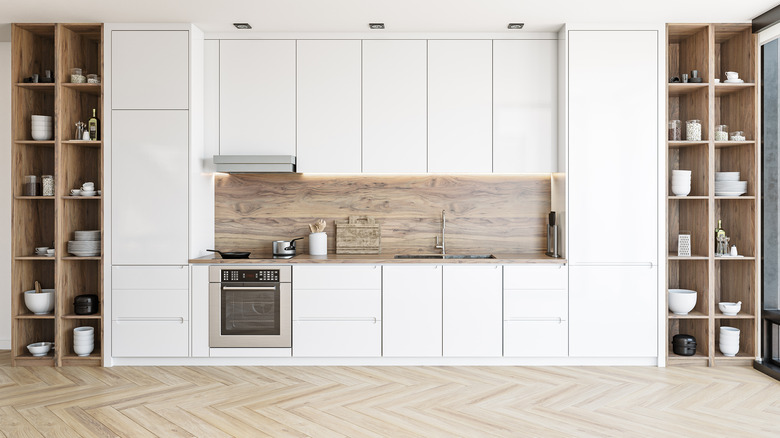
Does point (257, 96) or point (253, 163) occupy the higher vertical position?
point (257, 96)

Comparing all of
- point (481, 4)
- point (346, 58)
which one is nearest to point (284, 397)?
point (346, 58)

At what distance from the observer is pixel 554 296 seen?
14.6ft

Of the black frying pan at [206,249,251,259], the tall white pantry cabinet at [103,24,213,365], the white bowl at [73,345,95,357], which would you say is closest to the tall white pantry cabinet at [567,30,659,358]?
the black frying pan at [206,249,251,259]

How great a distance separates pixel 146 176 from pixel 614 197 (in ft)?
11.6

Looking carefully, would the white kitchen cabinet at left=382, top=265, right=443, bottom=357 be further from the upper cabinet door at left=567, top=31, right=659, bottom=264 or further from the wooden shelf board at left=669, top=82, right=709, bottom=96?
the wooden shelf board at left=669, top=82, right=709, bottom=96

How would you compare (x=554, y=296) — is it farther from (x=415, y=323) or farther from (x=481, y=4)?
(x=481, y=4)

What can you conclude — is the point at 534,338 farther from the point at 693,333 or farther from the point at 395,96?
the point at 395,96

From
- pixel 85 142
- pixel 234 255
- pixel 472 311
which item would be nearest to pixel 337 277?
pixel 234 255

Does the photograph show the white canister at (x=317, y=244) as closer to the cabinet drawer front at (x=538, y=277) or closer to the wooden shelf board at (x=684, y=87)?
the cabinet drawer front at (x=538, y=277)

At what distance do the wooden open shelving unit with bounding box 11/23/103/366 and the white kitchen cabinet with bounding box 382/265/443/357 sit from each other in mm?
2174

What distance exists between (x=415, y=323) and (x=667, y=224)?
2061 millimetres

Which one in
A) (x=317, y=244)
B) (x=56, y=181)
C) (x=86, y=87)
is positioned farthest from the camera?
(x=317, y=244)

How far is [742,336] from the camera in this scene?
15.2 ft

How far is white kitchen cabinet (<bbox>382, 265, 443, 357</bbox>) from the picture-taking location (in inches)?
175
